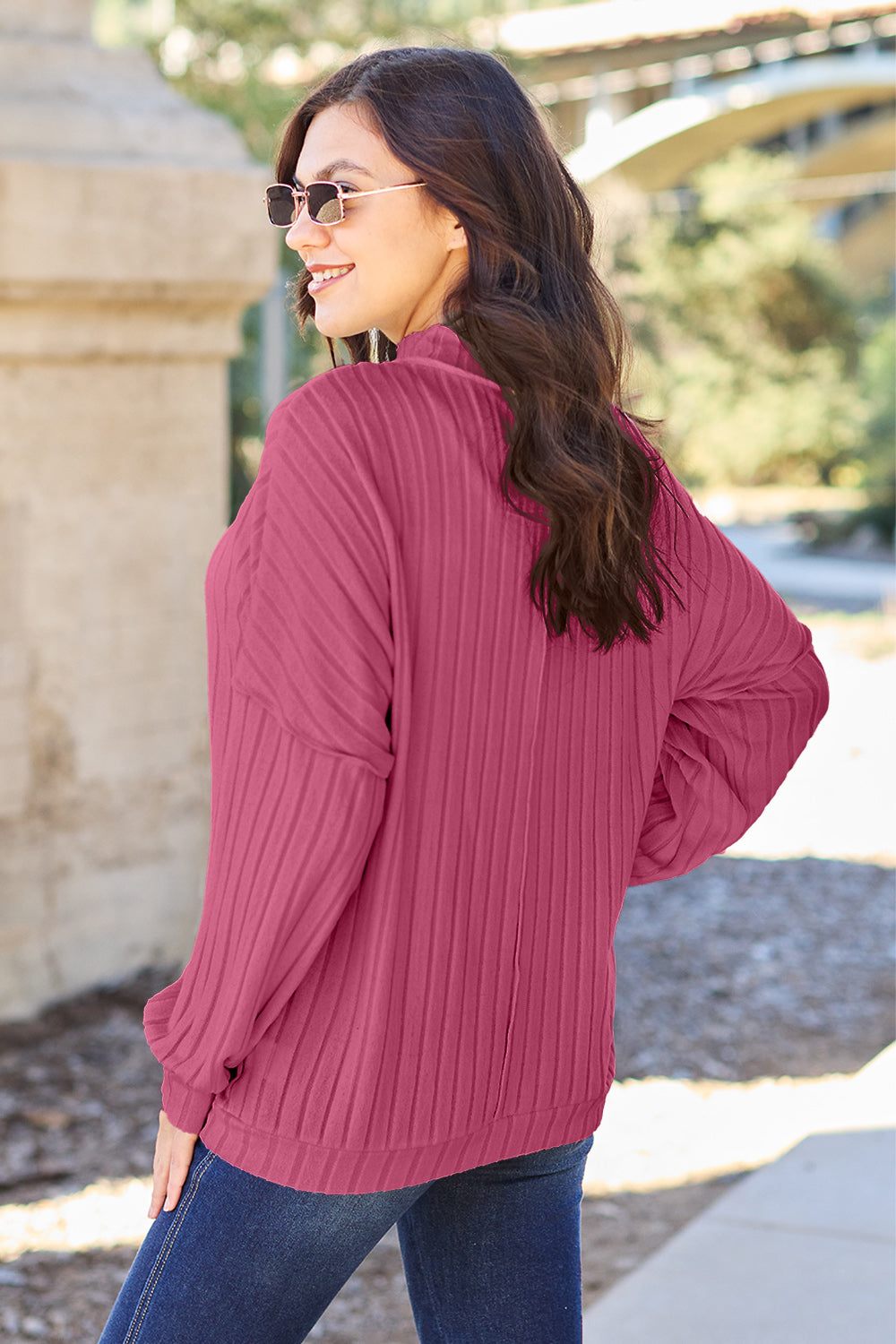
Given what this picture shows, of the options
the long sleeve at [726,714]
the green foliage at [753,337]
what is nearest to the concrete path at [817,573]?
the green foliage at [753,337]

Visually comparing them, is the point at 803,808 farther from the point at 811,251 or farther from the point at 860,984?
the point at 811,251

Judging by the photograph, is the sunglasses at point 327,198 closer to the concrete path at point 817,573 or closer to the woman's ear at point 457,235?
the woman's ear at point 457,235

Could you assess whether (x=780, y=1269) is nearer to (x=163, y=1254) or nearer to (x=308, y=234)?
(x=163, y=1254)

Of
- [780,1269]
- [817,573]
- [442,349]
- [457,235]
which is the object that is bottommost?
[817,573]

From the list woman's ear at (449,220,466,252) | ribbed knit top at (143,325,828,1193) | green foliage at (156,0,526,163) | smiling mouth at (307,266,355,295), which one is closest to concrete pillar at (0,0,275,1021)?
smiling mouth at (307,266,355,295)

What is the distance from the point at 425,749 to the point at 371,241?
49 centimetres

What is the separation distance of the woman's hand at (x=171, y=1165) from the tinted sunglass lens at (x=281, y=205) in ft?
2.99

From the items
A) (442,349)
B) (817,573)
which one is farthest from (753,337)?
(442,349)

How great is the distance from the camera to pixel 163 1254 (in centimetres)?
137

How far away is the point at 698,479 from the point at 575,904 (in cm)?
2414

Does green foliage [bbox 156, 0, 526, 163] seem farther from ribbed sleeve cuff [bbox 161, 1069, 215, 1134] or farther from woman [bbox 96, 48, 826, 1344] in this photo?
ribbed sleeve cuff [bbox 161, 1069, 215, 1134]

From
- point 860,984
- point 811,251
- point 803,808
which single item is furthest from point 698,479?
point 860,984

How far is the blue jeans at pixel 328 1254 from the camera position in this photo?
136cm

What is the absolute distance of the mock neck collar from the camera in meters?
1.42
